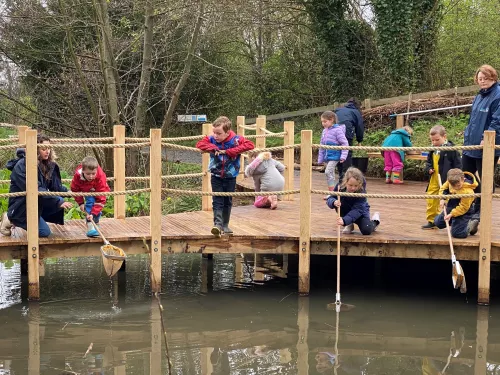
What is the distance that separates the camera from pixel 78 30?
18672 millimetres

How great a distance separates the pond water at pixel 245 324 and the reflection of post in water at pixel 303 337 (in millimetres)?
11

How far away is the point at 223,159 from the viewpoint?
8.58m

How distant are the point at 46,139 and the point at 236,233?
2220 millimetres

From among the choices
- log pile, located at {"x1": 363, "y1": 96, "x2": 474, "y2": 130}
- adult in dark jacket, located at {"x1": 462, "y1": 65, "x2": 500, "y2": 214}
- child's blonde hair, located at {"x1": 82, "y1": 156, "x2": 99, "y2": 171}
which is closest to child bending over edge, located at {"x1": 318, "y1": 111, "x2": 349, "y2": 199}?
adult in dark jacket, located at {"x1": 462, "y1": 65, "x2": 500, "y2": 214}

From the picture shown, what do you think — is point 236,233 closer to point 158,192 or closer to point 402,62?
point 158,192

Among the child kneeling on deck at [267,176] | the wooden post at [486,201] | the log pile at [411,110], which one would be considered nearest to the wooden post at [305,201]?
the wooden post at [486,201]

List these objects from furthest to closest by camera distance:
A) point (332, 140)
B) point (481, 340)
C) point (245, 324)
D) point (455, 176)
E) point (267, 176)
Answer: point (332, 140), point (267, 176), point (455, 176), point (245, 324), point (481, 340)

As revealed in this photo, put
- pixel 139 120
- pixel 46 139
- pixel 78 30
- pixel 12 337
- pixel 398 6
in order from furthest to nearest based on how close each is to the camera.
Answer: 1. pixel 398 6
2. pixel 78 30
3. pixel 139 120
4. pixel 46 139
5. pixel 12 337

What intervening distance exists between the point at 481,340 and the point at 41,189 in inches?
179

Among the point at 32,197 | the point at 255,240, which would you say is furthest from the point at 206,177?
the point at 32,197

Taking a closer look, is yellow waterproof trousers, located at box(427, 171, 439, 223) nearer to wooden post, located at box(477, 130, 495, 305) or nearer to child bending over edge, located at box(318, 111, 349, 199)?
wooden post, located at box(477, 130, 495, 305)

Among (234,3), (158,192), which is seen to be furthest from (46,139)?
(234,3)

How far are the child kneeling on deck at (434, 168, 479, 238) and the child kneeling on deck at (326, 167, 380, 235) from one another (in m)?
0.79

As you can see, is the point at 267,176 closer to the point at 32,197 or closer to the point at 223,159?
the point at 223,159
